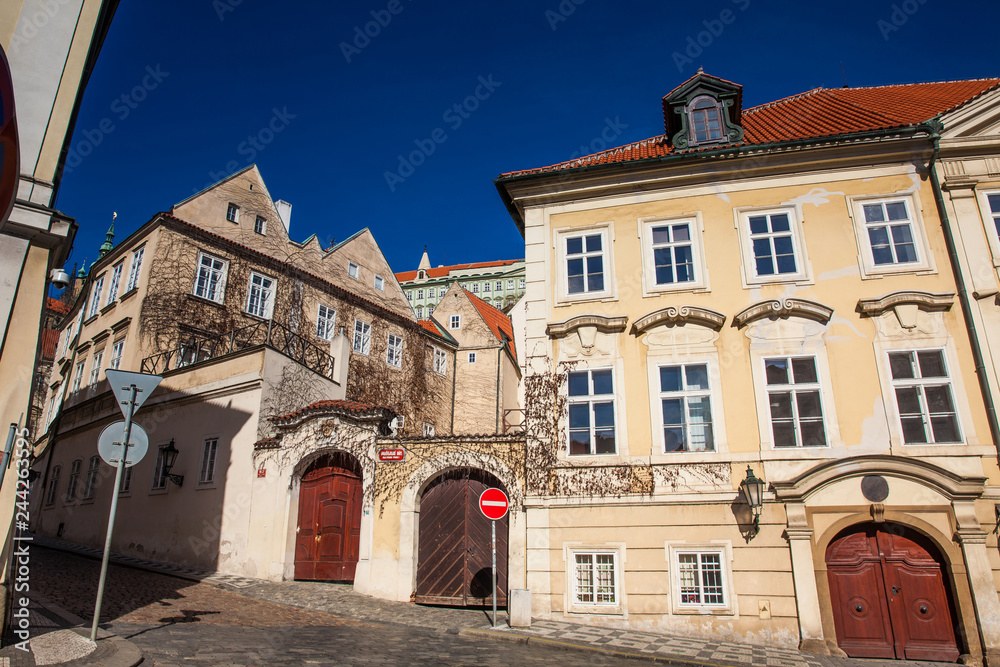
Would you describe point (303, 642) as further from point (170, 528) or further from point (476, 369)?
point (476, 369)

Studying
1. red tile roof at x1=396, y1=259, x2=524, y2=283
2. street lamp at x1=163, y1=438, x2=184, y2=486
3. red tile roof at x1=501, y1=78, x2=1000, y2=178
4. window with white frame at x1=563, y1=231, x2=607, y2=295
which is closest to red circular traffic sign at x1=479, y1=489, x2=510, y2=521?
window with white frame at x1=563, y1=231, x2=607, y2=295

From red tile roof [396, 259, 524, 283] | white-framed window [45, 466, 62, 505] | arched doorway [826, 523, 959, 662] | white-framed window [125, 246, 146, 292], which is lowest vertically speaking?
arched doorway [826, 523, 959, 662]

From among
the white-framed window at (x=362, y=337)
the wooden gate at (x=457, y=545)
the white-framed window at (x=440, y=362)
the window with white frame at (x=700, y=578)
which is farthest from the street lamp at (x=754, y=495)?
the white-framed window at (x=440, y=362)

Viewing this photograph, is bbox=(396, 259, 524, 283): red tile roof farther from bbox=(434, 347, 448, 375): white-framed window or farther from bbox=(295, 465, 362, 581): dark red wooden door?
bbox=(295, 465, 362, 581): dark red wooden door

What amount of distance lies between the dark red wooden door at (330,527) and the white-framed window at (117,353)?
10489 mm

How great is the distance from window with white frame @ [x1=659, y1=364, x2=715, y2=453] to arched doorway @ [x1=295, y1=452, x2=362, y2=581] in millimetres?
7205

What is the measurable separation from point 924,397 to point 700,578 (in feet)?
16.9

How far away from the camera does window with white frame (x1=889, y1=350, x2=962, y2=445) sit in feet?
38.0

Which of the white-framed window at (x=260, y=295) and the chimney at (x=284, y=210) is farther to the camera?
the chimney at (x=284, y=210)

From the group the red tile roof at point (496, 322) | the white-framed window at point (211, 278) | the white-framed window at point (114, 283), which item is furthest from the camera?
the red tile roof at point (496, 322)

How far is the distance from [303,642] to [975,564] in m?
10.4

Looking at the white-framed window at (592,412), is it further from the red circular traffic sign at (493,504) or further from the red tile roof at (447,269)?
the red tile roof at (447,269)

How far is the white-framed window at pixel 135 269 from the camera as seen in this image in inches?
872

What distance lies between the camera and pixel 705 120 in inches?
591
